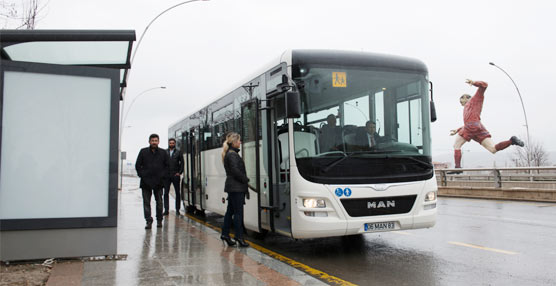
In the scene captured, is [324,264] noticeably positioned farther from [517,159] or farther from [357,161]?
[517,159]

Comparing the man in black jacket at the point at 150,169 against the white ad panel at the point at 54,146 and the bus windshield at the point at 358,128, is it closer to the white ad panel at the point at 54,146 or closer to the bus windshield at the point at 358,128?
the white ad panel at the point at 54,146

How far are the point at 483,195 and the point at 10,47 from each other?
60.9 ft

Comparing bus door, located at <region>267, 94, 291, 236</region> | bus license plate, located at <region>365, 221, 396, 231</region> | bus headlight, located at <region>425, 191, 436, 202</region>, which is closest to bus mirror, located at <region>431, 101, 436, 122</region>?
bus headlight, located at <region>425, 191, 436, 202</region>

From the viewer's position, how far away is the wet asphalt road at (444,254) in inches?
246

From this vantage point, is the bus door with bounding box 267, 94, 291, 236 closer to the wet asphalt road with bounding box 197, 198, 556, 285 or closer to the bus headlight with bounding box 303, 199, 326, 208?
the bus headlight with bounding box 303, 199, 326, 208

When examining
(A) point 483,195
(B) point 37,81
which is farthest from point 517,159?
(B) point 37,81

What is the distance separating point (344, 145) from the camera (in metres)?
7.54

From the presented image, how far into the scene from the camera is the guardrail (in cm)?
1808

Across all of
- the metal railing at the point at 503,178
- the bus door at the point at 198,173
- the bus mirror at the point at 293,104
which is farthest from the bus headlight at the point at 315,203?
the metal railing at the point at 503,178

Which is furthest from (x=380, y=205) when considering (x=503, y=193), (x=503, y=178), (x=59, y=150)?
(x=503, y=178)

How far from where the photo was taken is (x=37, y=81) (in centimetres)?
691

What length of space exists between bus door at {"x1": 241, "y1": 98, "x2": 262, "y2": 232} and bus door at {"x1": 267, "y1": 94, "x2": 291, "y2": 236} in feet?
1.54

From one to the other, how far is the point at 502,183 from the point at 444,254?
542 inches

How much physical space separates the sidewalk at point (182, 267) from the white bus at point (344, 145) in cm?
99
